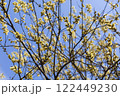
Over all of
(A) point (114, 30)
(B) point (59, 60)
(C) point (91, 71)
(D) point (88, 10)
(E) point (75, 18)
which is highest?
(D) point (88, 10)

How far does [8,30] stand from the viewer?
414 cm

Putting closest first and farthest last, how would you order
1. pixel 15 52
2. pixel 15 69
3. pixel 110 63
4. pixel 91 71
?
1. pixel 15 69
2. pixel 110 63
3. pixel 91 71
4. pixel 15 52

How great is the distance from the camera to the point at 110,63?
12.8 ft

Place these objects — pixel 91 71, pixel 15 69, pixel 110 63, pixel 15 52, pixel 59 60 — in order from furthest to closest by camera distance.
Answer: pixel 15 52 → pixel 59 60 → pixel 91 71 → pixel 110 63 → pixel 15 69

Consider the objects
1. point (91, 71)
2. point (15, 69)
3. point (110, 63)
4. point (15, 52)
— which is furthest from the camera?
point (15, 52)

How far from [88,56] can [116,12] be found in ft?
4.81

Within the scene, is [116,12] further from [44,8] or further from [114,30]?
[44,8]

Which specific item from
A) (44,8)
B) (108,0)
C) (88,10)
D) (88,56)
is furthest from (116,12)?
(44,8)

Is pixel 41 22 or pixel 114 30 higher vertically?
pixel 41 22

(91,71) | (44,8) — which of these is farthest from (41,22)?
(91,71)

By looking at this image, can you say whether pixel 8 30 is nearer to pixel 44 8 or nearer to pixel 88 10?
pixel 44 8

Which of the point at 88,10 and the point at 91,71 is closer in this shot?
the point at 91,71

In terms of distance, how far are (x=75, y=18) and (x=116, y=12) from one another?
1.16 m

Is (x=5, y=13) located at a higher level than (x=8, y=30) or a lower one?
higher
